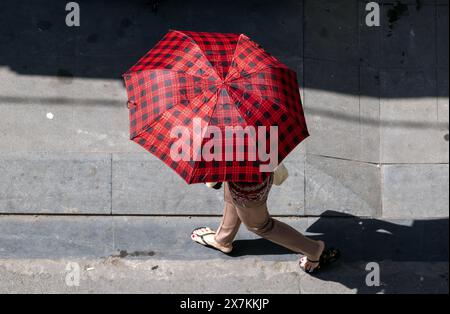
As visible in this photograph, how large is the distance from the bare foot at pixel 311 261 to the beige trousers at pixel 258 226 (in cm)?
5

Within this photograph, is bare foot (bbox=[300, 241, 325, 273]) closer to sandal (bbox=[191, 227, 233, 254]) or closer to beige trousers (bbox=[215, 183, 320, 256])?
beige trousers (bbox=[215, 183, 320, 256])

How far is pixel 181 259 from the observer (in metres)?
6.09

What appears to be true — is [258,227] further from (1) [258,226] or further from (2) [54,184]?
(2) [54,184]

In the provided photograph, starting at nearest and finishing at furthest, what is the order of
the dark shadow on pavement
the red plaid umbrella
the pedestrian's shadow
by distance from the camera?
the red plaid umbrella → the pedestrian's shadow → the dark shadow on pavement

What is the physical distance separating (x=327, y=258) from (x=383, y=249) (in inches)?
25.2

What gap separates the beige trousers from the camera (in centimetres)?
497

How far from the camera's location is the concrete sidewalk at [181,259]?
5.96 metres

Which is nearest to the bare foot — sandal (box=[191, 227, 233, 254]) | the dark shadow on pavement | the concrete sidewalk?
the concrete sidewalk

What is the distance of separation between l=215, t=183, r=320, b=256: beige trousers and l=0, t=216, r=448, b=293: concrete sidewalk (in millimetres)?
356

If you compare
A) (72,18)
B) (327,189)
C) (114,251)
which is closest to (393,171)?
Result: (327,189)

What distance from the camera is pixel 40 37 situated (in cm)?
679

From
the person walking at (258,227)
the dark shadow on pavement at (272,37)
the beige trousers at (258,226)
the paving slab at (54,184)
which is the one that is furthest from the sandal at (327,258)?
the paving slab at (54,184)

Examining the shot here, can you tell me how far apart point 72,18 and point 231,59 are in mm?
2798

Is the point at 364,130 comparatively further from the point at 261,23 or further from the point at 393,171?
the point at 261,23
